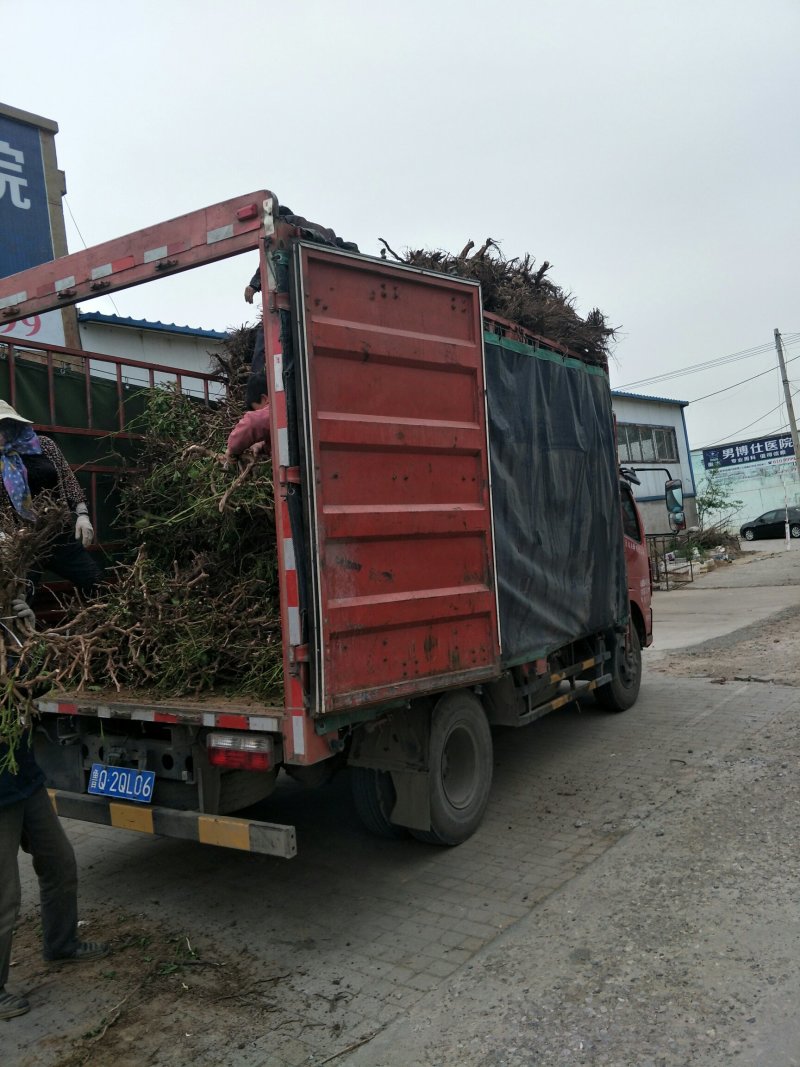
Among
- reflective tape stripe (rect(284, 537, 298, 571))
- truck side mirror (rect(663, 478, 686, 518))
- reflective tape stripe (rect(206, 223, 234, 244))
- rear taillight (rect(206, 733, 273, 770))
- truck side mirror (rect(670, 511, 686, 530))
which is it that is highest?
reflective tape stripe (rect(206, 223, 234, 244))

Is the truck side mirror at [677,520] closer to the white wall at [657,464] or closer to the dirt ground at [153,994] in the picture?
the dirt ground at [153,994]

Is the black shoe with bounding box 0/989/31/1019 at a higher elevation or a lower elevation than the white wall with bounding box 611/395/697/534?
lower

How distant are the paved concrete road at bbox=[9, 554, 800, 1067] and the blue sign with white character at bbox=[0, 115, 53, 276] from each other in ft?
25.0

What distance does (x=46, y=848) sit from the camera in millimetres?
3500

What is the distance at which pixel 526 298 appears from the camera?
5605 millimetres

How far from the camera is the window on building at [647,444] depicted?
2592 cm

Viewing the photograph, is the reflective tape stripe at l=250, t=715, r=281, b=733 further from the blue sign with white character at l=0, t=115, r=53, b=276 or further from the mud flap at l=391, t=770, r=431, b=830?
the blue sign with white character at l=0, t=115, r=53, b=276

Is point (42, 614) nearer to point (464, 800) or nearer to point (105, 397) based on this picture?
point (105, 397)

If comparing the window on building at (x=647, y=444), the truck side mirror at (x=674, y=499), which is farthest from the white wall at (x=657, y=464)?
the truck side mirror at (x=674, y=499)

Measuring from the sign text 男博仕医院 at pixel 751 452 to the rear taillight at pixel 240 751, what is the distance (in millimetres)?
40904

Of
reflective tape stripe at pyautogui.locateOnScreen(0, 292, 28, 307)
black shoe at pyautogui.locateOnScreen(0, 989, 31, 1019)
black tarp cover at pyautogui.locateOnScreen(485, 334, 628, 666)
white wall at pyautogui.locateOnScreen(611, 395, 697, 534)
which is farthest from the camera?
white wall at pyautogui.locateOnScreen(611, 395, 697, 534)

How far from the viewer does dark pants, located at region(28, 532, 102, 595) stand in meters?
4.52

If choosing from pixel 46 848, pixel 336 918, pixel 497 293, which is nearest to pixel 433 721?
pixel 336 918

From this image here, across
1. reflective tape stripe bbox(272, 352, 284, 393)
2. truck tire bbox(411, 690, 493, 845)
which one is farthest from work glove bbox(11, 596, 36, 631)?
truck tire bbox(411, 690, 493, 845)
